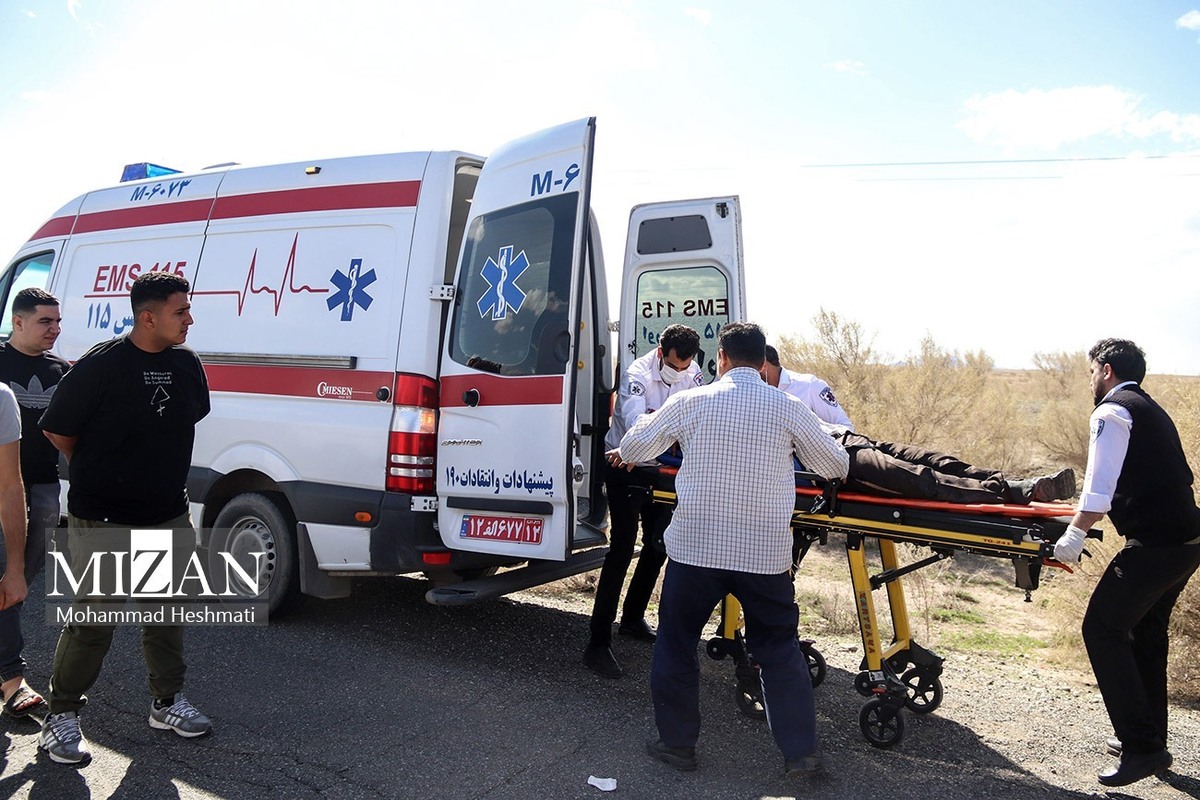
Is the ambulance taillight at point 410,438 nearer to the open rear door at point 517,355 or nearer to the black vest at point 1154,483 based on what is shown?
the open rear door at point 517,355

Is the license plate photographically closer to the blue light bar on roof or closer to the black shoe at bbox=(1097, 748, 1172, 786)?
the black shoe at bbox=(1097, 748, 1172, 786)

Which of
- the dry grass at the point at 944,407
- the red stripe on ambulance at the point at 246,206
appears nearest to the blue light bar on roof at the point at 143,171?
the red stripe on ambulance at the point at 246,206

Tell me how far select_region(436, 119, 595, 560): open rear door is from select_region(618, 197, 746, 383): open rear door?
1697 mm

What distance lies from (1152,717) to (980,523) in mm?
1087

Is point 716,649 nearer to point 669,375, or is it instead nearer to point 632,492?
point 632,492

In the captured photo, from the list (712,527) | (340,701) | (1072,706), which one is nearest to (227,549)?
(340,701)

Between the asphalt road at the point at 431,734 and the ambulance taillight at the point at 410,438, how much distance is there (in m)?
1.00

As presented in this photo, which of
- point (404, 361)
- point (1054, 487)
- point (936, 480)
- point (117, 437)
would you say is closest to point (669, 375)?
point (404, 361)

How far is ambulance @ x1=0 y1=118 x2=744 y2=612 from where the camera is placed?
4504mm

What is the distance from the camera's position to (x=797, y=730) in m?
3.51

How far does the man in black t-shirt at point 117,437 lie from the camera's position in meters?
3.53

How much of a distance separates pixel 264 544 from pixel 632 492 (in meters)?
2.21

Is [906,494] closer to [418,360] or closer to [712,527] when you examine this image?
[712,527]

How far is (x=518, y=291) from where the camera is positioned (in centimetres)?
464
